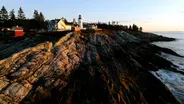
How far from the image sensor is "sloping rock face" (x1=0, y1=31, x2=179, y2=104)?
86.2 ft

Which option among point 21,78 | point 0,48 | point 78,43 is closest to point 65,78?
point 21,78

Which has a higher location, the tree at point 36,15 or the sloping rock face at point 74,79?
the tree at point 36,15

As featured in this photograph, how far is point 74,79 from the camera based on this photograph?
30.7m

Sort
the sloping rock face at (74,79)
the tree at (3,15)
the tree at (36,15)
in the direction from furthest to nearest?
1. the tree at (36,15)
2. the tree at (3,15)
3. the sloping rock face at (74,79)

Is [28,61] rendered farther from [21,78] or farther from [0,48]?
[0,48]

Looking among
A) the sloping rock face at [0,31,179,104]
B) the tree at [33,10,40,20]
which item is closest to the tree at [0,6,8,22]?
the tree at [33,10,40,20]

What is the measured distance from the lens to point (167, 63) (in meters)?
47.0

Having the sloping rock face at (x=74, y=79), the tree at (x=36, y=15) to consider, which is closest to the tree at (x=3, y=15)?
the tree at (x=36, y=15)

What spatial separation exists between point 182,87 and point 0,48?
116 ft

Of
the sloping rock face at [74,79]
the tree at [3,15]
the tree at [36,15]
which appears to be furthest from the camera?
the tree at [36,15]

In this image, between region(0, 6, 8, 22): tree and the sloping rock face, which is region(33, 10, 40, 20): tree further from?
the sloping rock face

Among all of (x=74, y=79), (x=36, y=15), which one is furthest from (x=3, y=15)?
(x=74, y=79)

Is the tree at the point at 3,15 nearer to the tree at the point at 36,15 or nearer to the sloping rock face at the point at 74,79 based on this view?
the tree at the point at 36,15

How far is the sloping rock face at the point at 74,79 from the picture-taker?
26.3m
